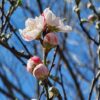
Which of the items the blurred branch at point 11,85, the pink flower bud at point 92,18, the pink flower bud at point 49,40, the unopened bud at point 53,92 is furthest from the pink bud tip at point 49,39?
the blurred branch at point 11,85

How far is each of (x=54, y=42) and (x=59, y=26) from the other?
10 cm

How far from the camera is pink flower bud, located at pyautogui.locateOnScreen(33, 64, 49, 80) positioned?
1.57 m

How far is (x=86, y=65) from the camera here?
6.76 meters

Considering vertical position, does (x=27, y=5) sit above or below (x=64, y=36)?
above

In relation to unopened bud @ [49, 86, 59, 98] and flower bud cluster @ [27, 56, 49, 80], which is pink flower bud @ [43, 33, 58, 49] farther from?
unopened bud @ [49, 86, 59, 98]

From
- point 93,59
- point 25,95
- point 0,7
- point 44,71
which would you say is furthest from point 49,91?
point 93,59

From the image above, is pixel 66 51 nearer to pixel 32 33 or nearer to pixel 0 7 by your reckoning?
pixel 0 7

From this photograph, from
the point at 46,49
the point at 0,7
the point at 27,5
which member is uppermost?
the point at 27,5

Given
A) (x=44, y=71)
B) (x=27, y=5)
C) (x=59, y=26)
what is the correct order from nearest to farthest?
(x=44, y=71) → (x=59, y=26) → (x=27, y=5)

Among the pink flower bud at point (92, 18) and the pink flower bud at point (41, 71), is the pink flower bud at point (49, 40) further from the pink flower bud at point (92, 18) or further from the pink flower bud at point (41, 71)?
the pink flower bud at point (92, 18)

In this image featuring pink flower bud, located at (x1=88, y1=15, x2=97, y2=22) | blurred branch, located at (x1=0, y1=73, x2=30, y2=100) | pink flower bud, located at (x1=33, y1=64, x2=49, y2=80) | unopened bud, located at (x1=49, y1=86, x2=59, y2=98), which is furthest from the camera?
blurred branch, located at (x1=0, y1=73, x2=30, y2=100)

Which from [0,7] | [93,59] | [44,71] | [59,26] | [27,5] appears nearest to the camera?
[44,71]

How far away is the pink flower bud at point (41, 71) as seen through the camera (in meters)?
1.57

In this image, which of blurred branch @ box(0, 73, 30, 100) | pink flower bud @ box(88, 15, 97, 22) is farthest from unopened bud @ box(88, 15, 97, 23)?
blurred branch @ box(0, 73, 30, 100)
